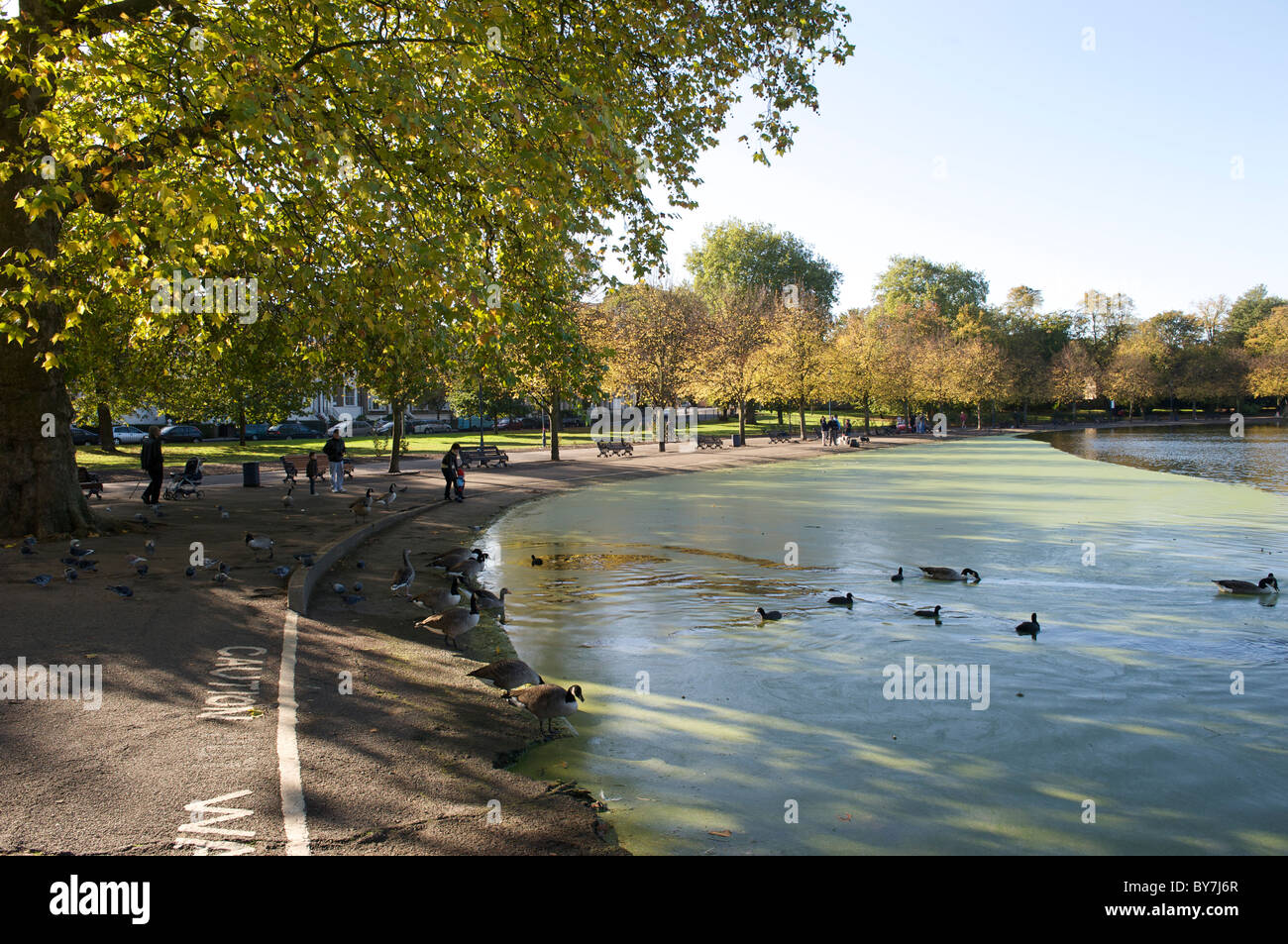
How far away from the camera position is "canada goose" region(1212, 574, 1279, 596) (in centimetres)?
1156

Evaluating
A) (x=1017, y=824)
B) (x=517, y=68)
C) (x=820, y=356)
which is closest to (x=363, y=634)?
(x=1017, y=824)

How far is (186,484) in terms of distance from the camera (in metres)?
23.3

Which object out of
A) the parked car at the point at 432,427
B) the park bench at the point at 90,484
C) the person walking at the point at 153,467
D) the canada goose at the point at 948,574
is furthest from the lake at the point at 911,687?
the parked car at the point at 432,427

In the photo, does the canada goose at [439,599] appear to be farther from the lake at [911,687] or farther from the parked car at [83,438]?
the parked car at [83,438]

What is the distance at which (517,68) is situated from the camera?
12352mm

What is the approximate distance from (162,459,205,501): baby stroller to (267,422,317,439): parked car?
125 feet

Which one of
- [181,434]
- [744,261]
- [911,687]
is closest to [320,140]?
[911,687]

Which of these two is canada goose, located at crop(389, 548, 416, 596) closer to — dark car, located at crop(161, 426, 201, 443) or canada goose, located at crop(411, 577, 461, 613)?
canada goose, located at crop(411, 577, 461, 613)

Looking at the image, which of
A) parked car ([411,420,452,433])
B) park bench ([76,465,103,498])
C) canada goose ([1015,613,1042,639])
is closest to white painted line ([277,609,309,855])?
canada goose ([1015,613,1042,639])

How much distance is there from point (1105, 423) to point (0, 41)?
103m

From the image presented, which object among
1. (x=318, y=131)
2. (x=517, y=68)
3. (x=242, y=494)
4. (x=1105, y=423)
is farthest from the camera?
(x=1105, y=423)

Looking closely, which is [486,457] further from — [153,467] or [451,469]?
[153,467]

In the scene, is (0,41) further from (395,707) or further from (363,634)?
(395,707)

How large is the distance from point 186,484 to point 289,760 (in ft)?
68.1
